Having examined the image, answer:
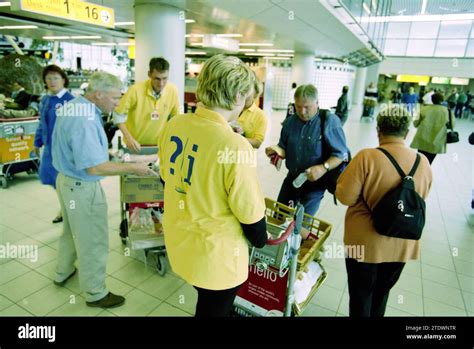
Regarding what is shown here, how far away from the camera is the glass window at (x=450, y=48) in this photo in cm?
1995

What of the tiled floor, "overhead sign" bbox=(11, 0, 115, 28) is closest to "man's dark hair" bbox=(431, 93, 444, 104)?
Result: the tiled floor

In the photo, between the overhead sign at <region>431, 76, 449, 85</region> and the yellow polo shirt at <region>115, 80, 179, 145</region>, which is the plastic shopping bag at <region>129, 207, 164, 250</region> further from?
the overhead sign at <region>431, 76, 449, 85</region>

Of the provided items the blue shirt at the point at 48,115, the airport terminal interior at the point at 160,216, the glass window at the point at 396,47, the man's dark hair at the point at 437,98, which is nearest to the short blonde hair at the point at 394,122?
the airport terminal interior at the point at 160,216

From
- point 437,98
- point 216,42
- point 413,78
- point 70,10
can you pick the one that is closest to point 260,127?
point 70,10

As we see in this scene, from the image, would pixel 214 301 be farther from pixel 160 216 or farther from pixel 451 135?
pixel 451 135

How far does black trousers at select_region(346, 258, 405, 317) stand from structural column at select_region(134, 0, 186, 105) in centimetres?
467

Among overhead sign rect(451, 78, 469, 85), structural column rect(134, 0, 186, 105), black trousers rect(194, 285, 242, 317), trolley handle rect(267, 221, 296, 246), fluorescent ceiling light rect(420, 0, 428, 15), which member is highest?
fluorescent ceiling light rect(420, 0, 428, 15)

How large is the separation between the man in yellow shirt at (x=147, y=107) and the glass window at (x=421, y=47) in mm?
23460

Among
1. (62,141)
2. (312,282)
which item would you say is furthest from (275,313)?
(62,141)

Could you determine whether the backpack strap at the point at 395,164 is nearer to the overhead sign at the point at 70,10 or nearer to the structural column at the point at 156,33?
Result: the overhead sign at the point at 70,10

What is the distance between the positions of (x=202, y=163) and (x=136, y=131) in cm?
238

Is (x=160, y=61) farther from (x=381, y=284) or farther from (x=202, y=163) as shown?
(x=381, y=284)

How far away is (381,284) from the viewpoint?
6.80 ft

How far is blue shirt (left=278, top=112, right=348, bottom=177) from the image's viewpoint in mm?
2621
